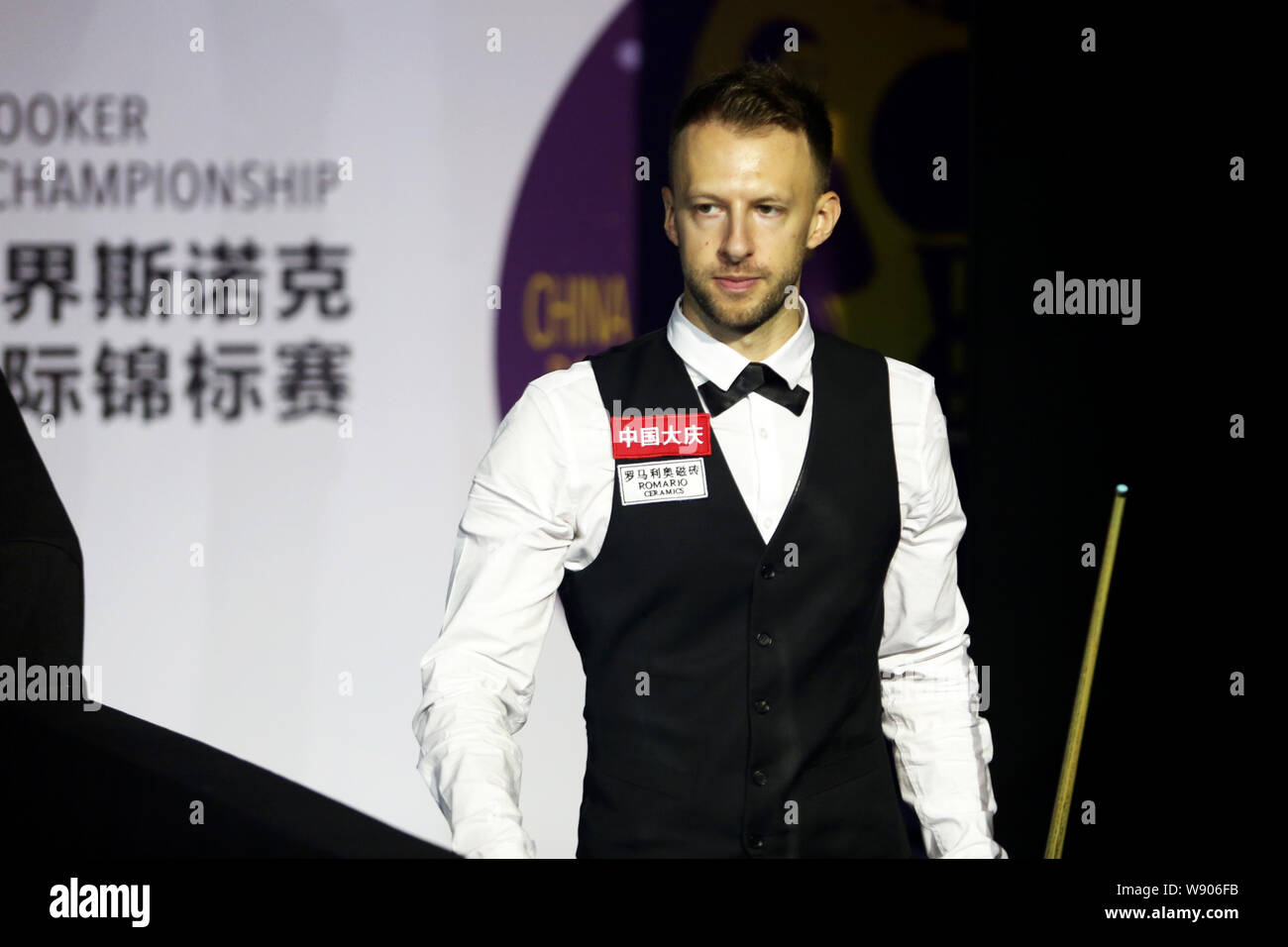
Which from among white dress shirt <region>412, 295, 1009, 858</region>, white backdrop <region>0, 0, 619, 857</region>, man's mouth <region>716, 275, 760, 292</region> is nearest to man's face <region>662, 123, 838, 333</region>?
man's mouth <region>716, 275, 760, 292</region>

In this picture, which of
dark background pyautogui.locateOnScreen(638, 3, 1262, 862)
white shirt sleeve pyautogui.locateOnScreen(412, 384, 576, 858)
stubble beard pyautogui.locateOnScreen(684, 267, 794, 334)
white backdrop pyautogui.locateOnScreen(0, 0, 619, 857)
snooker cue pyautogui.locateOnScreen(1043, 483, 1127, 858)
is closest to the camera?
white shirt sleeve pyautogui.locateOnScreen(412, 384, 576, 858)

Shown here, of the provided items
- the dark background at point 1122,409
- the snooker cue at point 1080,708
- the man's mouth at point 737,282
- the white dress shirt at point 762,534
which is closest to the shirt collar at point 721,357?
the white dress shirt at point 762,534

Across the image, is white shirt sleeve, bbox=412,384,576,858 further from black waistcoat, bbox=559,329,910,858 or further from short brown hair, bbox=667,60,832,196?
short brown hair, bbox=667,60,832,196

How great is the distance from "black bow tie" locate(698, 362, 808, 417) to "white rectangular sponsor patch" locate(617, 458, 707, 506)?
0.13m

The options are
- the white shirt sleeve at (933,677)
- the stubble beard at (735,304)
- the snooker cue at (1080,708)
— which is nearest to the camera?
the white shirt sleeve at (933,677)

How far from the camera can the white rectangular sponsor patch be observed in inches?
80.6

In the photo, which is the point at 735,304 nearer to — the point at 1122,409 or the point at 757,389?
the point at 757,389

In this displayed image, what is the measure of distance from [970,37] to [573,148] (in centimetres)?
84

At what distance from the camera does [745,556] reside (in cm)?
202

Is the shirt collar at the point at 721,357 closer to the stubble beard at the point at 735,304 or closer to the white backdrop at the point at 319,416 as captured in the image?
the stubble beard at the point at 735,304

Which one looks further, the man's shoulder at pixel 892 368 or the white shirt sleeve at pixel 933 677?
the man's shoulder at pixel 892 368

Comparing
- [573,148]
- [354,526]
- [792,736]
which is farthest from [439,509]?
[792,736]

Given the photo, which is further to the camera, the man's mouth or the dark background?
the dark background

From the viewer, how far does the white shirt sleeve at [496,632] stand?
1692mm
